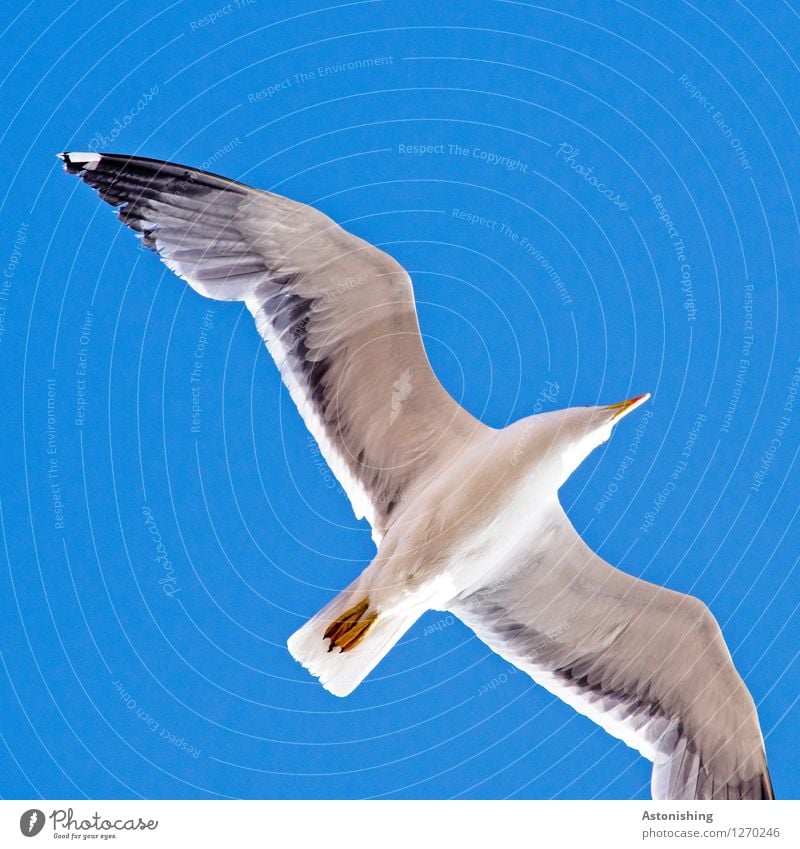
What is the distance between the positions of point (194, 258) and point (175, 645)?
1168 mm

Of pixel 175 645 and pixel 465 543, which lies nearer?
pixel 465 543

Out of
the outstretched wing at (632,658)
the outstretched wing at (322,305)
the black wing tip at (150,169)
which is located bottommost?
the outstretched wing at (632,658)

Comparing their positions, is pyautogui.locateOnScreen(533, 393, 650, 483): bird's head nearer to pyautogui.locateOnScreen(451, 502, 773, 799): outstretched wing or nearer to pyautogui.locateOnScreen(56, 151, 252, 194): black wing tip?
pyautogui.locateOnScreen(451, 502, 773, 799): outstretched wing

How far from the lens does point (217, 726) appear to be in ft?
A: 12.5

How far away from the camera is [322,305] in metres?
3.64

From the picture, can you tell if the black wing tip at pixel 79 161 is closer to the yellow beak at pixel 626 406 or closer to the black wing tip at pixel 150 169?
the black wing tip at pixel 150 169

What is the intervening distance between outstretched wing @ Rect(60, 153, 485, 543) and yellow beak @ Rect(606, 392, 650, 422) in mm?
415

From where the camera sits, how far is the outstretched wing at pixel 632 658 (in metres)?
3.65

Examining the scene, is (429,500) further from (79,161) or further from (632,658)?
(79,161)

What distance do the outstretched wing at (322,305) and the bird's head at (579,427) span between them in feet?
0.86

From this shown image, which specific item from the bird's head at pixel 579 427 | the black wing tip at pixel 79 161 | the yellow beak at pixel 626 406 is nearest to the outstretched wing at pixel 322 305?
the black wing tip at pixel 79 161

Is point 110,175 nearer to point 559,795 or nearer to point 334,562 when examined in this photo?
point 334,562
